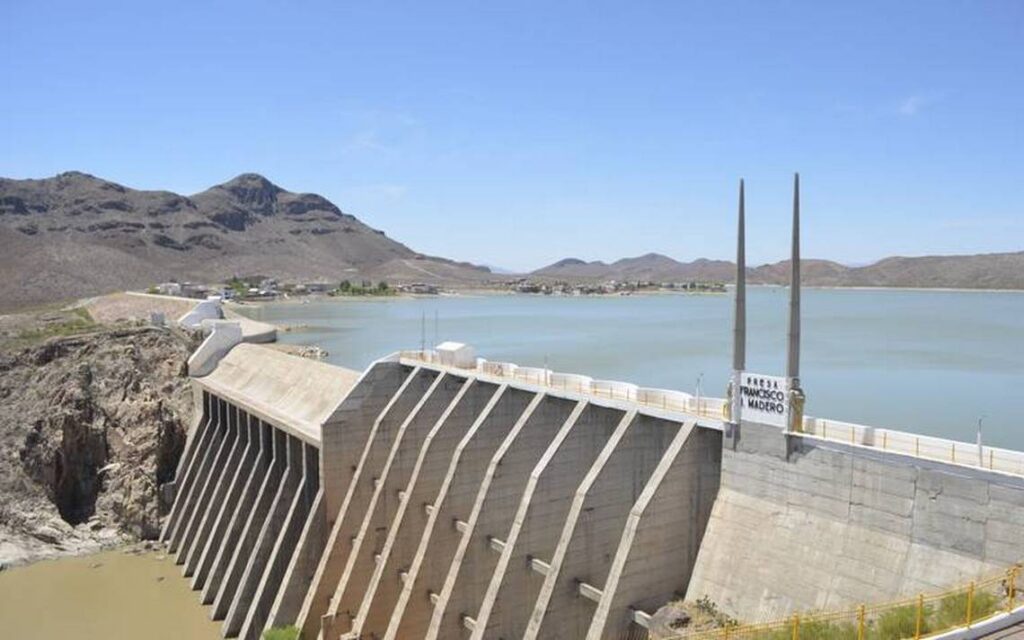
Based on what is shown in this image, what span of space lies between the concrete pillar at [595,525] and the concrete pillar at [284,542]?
11.8m

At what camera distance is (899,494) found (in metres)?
12.9

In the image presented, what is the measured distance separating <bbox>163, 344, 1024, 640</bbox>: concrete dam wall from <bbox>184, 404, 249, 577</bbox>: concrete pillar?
0.96m

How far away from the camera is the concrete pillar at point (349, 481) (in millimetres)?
22734

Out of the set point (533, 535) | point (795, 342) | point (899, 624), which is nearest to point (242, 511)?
point (533, 535)

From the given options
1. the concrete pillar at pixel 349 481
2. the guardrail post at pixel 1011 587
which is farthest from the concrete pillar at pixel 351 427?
the guardrail post at pixel 1011 587

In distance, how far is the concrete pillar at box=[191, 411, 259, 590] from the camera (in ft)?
97.7

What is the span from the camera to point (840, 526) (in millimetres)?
13633

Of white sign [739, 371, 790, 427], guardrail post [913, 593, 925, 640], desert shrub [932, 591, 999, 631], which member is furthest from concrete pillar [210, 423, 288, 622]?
desert shrub [932, 591, 999, 631]

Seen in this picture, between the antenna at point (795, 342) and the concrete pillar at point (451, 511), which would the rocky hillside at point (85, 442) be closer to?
the concrete pillar at point (451, 511)

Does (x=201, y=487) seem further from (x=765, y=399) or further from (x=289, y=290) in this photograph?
(x=289, y=290)

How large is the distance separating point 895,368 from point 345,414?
3616cm

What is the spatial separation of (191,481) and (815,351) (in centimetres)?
4385

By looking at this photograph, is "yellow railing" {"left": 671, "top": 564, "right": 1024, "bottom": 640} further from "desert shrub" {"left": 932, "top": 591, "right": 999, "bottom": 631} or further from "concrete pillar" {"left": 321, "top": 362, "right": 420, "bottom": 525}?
"concrete pillar" {"left": 321, "top": 362, "right": 420, "bottom": 525}

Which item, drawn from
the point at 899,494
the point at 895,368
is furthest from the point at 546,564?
the point at 895,368
